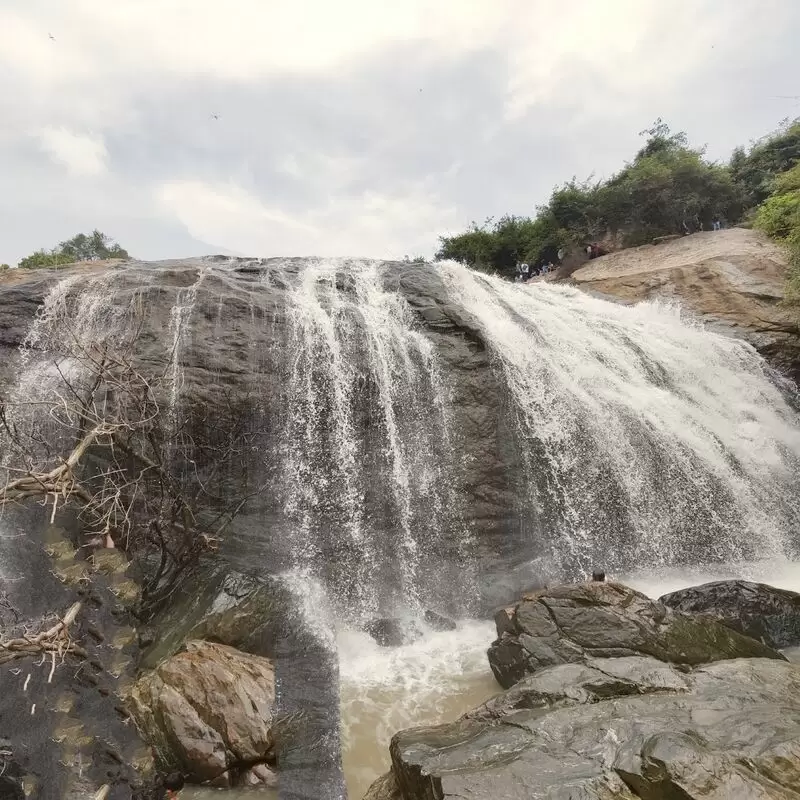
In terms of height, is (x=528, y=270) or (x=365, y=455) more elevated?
(x=528, y=270)

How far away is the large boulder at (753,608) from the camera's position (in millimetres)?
6684

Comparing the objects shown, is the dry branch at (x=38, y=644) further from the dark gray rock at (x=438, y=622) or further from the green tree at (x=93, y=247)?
the green tree at (x=93, y=247)

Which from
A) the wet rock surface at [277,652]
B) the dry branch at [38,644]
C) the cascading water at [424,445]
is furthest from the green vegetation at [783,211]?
the dry branch at [38,644]

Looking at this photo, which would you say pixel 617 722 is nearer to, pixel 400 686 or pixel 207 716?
pixel 400 686

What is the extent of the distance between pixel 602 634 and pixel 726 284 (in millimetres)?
14429

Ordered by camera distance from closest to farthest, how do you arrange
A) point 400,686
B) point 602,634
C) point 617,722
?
point 617,722
point 602,634
point 400,686

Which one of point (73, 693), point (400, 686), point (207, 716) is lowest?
point (400, 686)

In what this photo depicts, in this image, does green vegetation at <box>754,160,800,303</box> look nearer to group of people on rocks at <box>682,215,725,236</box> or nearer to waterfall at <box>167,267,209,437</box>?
group of people on rocks at <box>682,215,725,236</box>

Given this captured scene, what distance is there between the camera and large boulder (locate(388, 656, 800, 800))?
2.99 meters

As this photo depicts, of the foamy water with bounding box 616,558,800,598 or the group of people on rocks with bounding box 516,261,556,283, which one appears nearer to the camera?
the foamy water with bounding box 616,558,800,598

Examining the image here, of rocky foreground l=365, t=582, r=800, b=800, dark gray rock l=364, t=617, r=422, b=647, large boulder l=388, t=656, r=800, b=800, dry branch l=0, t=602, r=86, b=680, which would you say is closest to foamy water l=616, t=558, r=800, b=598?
rocky foreground l=365, t=582, r=800, b=800

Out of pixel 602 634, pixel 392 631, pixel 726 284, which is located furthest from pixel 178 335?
pixel 726 284

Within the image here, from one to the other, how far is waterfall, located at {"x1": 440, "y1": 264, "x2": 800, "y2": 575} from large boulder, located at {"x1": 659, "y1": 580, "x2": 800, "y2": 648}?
226cm

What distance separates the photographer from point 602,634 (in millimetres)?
5941
